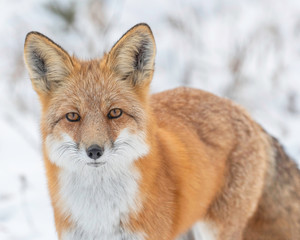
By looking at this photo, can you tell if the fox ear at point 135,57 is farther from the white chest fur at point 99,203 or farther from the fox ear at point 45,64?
the white chest fur at point 99,203

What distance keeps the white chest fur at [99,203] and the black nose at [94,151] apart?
322 mm

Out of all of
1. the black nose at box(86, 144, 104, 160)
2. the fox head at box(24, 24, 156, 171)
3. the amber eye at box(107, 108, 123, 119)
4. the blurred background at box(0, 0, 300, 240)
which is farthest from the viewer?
the blurred background at box(0, 0, 300, 240)

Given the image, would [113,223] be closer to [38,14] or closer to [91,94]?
[91,94]

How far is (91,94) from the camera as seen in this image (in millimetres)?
2812

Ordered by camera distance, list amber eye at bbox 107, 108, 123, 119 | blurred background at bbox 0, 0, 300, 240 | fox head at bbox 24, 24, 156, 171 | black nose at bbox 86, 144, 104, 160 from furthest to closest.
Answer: blurred background at bbox 0, 0, 300, 240 → amber eye at bbox 107, 108, 123, 119 → fox head at bbox 24, 24, 156, 171 → black nose at bbox 86, 144, 104, 160

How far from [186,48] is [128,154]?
575cm

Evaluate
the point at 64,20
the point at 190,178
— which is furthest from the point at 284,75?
the point at 190,178

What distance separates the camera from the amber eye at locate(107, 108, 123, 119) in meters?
2.76

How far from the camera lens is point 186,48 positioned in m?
8.23

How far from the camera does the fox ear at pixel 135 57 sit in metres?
2.85

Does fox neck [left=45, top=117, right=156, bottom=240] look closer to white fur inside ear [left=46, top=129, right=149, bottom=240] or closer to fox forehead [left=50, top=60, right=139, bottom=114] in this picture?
white fur inside ear [left=46, top=129, right=149, bottom=240]

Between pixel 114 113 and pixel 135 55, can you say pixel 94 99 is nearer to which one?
pixel 114 113

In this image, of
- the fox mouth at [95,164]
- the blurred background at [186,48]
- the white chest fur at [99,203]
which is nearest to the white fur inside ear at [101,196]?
the white chest fur at [99,203]

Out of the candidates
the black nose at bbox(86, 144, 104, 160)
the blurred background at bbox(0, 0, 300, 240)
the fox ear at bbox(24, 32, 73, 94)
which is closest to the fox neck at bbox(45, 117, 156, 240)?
the black nose at bbox(86, 144, 104, 160)
